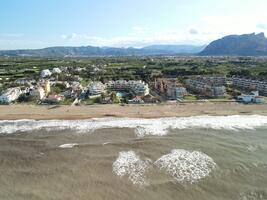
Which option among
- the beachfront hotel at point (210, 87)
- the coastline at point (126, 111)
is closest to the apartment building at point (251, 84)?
the beachfront hotel at point (210, 87)

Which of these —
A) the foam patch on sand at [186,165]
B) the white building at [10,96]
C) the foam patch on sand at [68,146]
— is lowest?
the foam patch on sand at [68,146]

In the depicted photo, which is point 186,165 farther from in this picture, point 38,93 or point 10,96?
point 10,96

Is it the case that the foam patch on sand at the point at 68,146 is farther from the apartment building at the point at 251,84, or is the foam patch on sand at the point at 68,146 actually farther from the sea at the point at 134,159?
the apartment building at the point at 251,84

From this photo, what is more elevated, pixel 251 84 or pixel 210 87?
pixel 210 87

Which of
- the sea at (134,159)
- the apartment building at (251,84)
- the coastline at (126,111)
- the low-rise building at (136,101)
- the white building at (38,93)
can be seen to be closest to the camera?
the sea at (134,159)

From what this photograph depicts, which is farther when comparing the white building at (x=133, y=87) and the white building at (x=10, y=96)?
the white building at (x=133, y=87)

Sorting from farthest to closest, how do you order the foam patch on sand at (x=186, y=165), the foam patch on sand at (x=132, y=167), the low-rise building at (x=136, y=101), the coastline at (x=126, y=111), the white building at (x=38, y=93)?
1. the white building at (x=38, y=93)
2. the low-rise building at (x=136, y=101)
3. the coastline at (x=126, y=111)
4. the foam patch on sand at (x=186, y=165)
5. the foam patch on sand at (x=132, y=167)

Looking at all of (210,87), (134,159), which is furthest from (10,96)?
(210,87)
